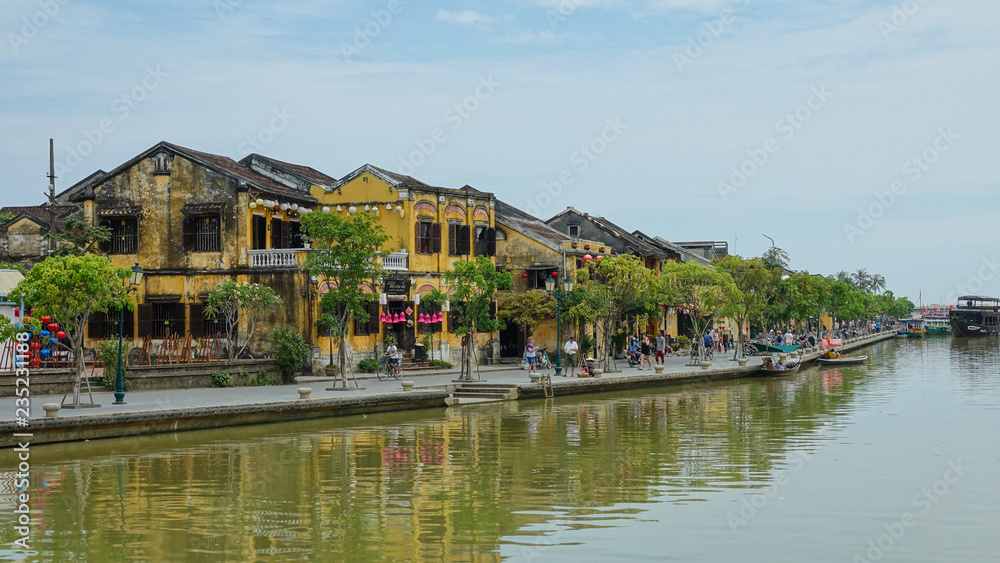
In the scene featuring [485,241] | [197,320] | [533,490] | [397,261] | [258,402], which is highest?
[485,241]

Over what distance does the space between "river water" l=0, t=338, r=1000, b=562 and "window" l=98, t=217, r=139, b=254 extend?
16.6m

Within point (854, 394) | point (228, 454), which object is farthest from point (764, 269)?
point (228, 454)

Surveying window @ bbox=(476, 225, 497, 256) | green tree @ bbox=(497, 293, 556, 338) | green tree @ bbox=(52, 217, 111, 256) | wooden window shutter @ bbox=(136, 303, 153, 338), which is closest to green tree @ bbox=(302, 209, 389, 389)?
wooden window shutter @ bbox=(136, 303, 153, 338)

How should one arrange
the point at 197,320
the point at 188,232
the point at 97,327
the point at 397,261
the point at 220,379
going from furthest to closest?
1. the point at 397,261
2. the point at 188,232
3. the point at 97,327
4. the point at 197,320
5. the point at 220,379

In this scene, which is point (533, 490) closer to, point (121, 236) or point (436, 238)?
point (436, 238)

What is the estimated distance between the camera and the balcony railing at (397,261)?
134 feet

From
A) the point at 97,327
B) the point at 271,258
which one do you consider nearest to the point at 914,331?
the point at 271,258

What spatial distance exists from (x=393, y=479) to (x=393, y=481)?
8.0 inches

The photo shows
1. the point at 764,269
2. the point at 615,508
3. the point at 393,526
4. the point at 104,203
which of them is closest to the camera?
the point at 393,526

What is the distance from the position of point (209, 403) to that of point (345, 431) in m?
3.70

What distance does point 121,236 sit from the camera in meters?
40.5

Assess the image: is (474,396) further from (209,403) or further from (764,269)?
(764,269)

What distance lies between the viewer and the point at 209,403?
26.3 metres

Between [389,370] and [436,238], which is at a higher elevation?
[436,238]
